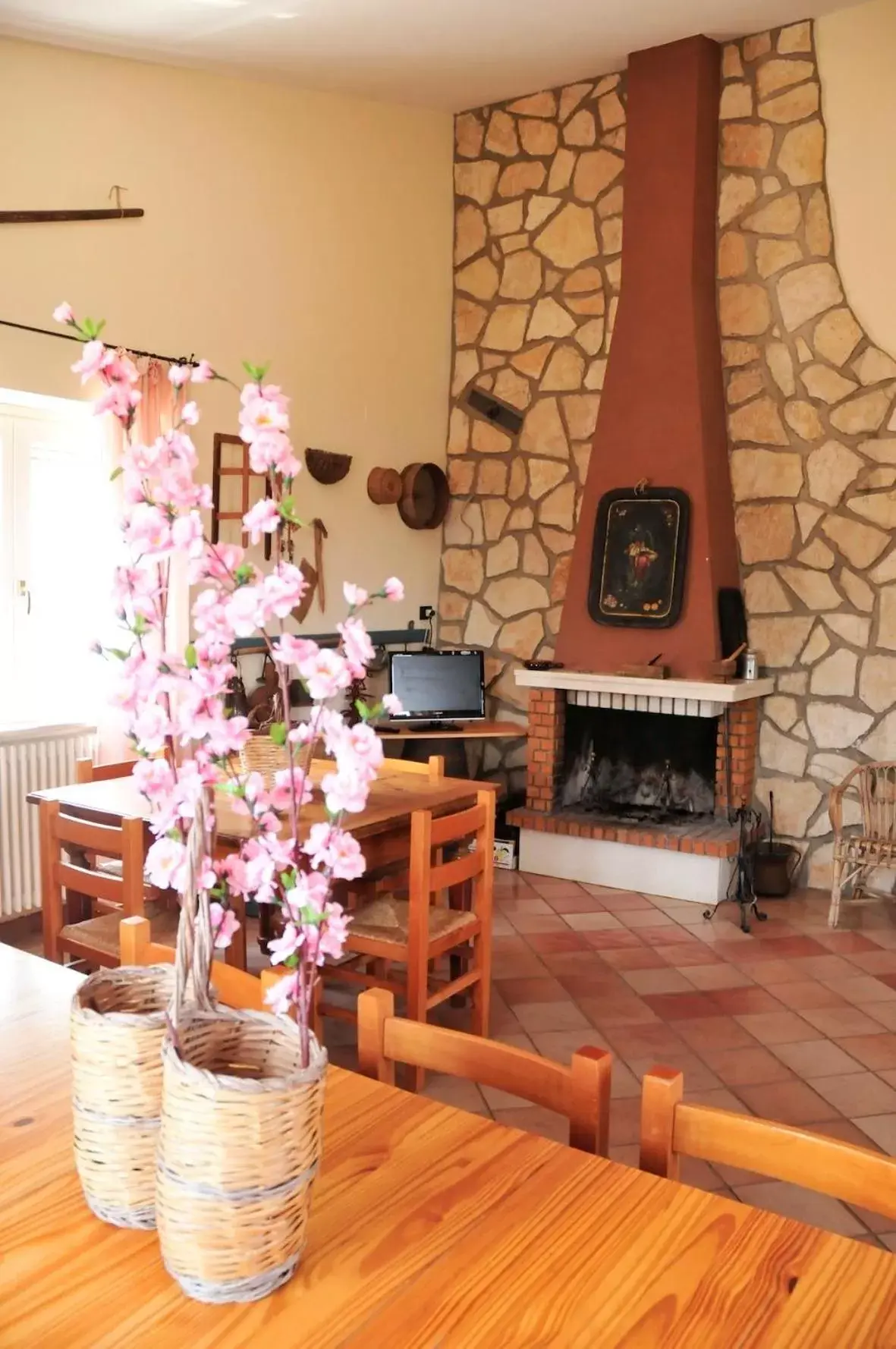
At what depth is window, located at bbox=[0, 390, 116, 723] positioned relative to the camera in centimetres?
397

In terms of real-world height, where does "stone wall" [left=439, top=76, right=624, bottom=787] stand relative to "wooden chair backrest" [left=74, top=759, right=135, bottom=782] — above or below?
above

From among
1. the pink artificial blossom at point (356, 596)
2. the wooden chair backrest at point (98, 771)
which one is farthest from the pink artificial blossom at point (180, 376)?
the wooden chair backrest at point (98, 771)

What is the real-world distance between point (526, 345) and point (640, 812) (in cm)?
242

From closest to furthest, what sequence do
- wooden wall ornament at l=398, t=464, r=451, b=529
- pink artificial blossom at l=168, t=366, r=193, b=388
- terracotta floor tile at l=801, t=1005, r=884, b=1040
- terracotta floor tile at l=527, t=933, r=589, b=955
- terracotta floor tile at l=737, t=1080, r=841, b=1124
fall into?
1. pink artificial blossom at l=168, t=366, r=193, b=388
2. terracotta floor tile at l=737, t=1080, r=841, b=1124
3. terracotta floor tile at l=801, t=1005, r=884, b=1040
4. terracotta floor tile at l=527, t=933, r=589, b=955
5. wooden wall ornament at l=398, t=464, r=451, b=529

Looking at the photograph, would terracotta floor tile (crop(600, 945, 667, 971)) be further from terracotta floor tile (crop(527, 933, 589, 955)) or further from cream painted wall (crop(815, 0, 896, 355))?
cream painted wall (crop(815, 0, 896, 355))

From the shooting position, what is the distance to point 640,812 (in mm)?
5059

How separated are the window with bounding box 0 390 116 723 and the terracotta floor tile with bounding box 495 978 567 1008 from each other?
6.03ft

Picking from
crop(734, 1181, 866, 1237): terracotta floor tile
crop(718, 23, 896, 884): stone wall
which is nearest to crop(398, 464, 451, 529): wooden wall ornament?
crop(718, 23, 896, 884): stone wall

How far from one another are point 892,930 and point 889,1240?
224 centimetres

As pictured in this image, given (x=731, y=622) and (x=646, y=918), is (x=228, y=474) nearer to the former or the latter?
(x=731, y=622)

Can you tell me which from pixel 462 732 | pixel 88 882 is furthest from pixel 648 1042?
pixel 462 732

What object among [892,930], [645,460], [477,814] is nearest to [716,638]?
[645,460]

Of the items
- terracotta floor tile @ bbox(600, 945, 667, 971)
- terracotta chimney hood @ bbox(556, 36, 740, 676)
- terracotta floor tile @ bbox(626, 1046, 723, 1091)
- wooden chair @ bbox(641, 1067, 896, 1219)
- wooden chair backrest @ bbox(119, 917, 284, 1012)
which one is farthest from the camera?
terracotta chimney hood @ bbox(556, 36, 740, 676)

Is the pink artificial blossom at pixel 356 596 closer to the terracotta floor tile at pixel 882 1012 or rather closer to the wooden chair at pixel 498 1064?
the wooden chair at pixel 498 1064
